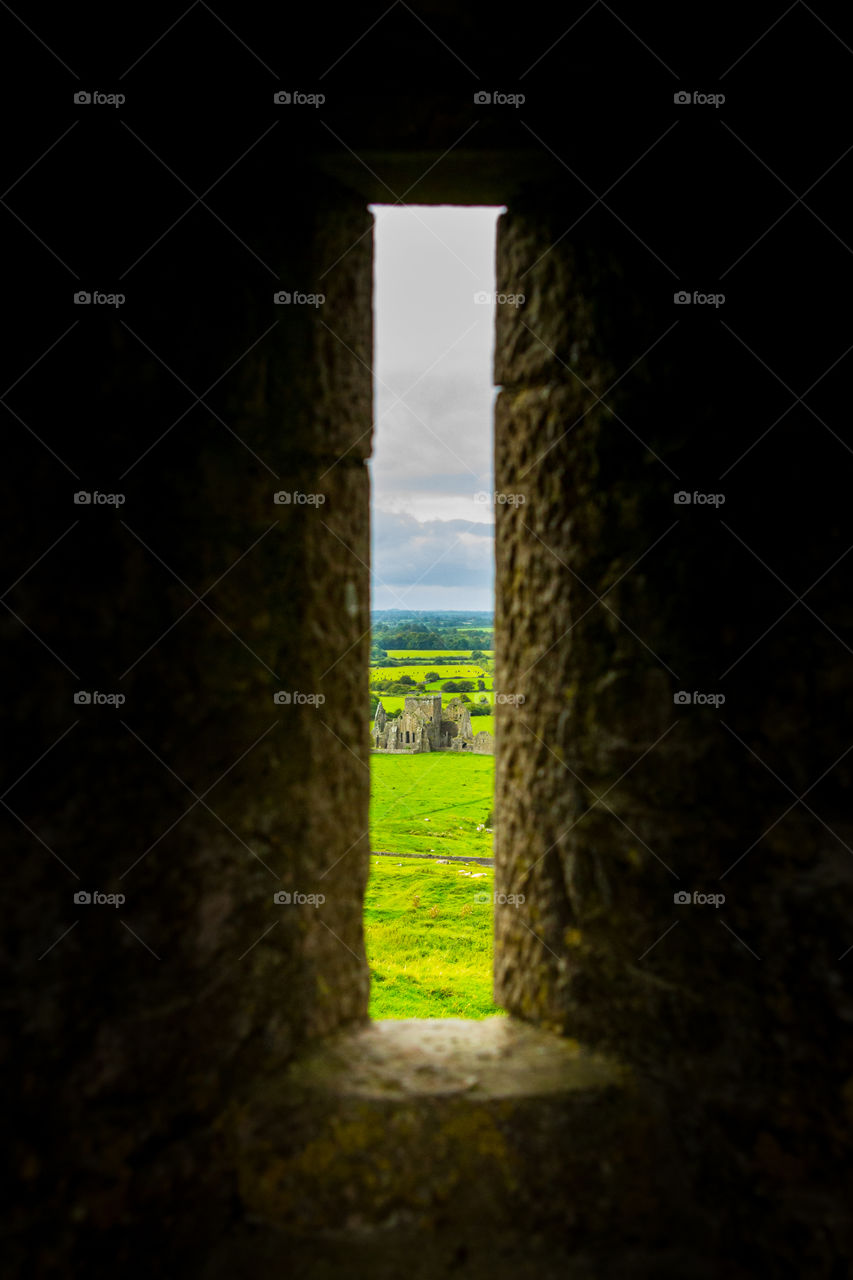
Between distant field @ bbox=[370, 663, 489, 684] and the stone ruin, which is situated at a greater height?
distant field @ bbox=[370, 663, 489, 684]

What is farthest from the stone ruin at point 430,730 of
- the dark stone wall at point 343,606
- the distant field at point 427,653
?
the dark stone wall at point 343,606

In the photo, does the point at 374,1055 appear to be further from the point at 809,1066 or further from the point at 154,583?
the point at 154,583

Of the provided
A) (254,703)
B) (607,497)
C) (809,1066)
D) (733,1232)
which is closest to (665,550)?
(607,497)

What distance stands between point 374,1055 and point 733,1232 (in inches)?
30.3

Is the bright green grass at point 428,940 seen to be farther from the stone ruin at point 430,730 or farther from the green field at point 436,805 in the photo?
the stone ruin at point 430,730

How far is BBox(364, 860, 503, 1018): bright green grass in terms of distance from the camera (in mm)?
6906

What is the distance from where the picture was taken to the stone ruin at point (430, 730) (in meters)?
8.44

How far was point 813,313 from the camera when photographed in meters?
1.35

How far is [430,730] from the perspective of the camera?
948cm

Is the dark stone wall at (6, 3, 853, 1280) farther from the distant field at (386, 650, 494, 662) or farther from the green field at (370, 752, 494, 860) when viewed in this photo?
the green field at (370, 752, 494, 860)

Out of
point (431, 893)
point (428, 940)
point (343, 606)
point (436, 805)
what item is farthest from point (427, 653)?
point (436, 805)

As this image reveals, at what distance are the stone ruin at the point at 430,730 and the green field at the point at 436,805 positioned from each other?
15 centimetres

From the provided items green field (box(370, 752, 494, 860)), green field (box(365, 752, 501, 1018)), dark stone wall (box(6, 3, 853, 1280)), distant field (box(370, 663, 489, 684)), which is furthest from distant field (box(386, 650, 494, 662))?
green field (box(370, 752, 494, 860))

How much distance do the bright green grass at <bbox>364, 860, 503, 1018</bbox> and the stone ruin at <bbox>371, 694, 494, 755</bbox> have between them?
1733 millimetres
